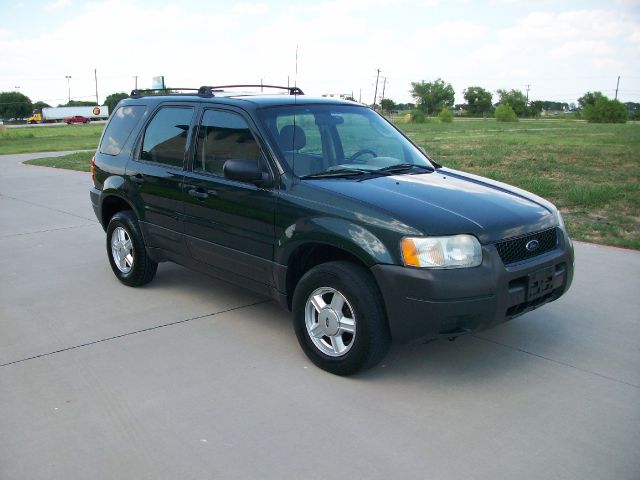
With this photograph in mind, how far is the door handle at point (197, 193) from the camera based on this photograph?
498cm

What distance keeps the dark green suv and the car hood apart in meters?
0.01

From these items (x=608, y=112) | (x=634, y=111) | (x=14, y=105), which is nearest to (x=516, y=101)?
(x=634, y=111)

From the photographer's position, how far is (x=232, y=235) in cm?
480

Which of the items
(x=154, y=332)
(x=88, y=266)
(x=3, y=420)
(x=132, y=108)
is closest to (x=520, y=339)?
(x=154, y=332)

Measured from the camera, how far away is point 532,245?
4066 mm

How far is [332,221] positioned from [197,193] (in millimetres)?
1459

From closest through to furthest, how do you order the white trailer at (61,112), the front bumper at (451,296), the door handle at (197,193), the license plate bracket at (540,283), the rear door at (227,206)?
the front bumper at (451,296)
the license plate bracket at (540,283)
the rear door at (227,206)
the door handle at (197,193)
the white trailer at (61,112)

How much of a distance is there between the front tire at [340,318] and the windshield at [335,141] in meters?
0.82

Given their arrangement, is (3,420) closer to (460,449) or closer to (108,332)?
(108,332)

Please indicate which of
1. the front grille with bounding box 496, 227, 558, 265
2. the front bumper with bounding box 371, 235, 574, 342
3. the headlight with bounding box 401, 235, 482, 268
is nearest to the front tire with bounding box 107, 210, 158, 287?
the front bumper with bounding box 371, 235, 574, 342

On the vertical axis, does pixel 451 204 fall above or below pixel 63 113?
above

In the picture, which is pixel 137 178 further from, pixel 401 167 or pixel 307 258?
pixel 401 167

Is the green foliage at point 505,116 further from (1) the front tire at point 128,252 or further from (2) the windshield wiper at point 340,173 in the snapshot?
(2) the windshield wiper at point 340,173

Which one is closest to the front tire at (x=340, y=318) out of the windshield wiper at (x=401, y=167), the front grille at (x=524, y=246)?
the front grille at (x=524, y=246)
